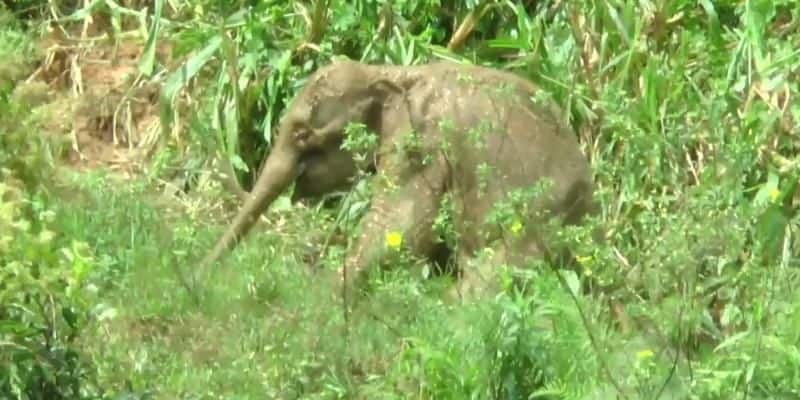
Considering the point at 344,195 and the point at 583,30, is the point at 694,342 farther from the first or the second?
the point at 583,30

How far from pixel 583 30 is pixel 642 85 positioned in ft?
1.37

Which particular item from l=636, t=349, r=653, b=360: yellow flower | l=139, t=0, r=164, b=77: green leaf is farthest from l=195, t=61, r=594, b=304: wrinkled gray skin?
l=139, t=0, r=164, b=77: green leaf

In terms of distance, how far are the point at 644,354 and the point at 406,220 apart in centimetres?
167

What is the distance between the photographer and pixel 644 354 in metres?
5.44

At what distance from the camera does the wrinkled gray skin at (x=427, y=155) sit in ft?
22.2

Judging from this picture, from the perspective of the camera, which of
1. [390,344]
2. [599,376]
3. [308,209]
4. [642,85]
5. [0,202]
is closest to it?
[0,202]

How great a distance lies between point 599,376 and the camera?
545cm

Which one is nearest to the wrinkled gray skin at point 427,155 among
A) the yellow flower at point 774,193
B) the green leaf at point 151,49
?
the yellow flower at point 774,193

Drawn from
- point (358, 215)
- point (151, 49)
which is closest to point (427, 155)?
point (358, 215)

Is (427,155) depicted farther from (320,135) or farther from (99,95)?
(99,95)

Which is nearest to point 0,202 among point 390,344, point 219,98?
point 390,344

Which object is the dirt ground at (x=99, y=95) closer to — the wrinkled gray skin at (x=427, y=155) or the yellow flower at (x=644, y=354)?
the wrinkled gray skin at (x=427, y=155)

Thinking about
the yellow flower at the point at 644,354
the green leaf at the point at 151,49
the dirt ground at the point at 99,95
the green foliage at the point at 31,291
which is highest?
the green foliage at the point at 31,291

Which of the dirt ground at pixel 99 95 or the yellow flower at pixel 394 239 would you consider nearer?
the yellow flower at pixel 394 239
